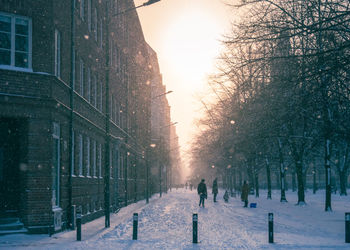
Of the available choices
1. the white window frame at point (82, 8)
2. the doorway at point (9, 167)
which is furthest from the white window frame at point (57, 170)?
the white window frame at point (82, 8)

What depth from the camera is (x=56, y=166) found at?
Result: 734 inches

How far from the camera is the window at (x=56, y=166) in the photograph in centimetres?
1803

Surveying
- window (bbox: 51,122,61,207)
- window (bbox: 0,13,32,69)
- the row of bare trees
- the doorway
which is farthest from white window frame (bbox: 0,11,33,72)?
the row of bare trees

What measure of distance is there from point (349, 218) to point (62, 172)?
1001 cm

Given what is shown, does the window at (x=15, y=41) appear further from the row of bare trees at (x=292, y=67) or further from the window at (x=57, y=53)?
the row of bare trees at (x=292, y=67)

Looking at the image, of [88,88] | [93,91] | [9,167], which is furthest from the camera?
[93,91]

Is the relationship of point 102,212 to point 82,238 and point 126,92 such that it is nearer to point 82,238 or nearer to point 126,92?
point 82,238

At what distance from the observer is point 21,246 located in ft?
45.7

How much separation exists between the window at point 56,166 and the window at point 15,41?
2.45m

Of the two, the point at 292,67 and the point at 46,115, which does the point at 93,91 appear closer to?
the point at 46,115

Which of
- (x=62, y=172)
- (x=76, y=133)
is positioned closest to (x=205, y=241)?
(x=62, y=172)

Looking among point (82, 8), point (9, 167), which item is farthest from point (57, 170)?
point (82, 8)

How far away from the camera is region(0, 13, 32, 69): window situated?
17016 mm

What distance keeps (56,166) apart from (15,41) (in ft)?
14.9
